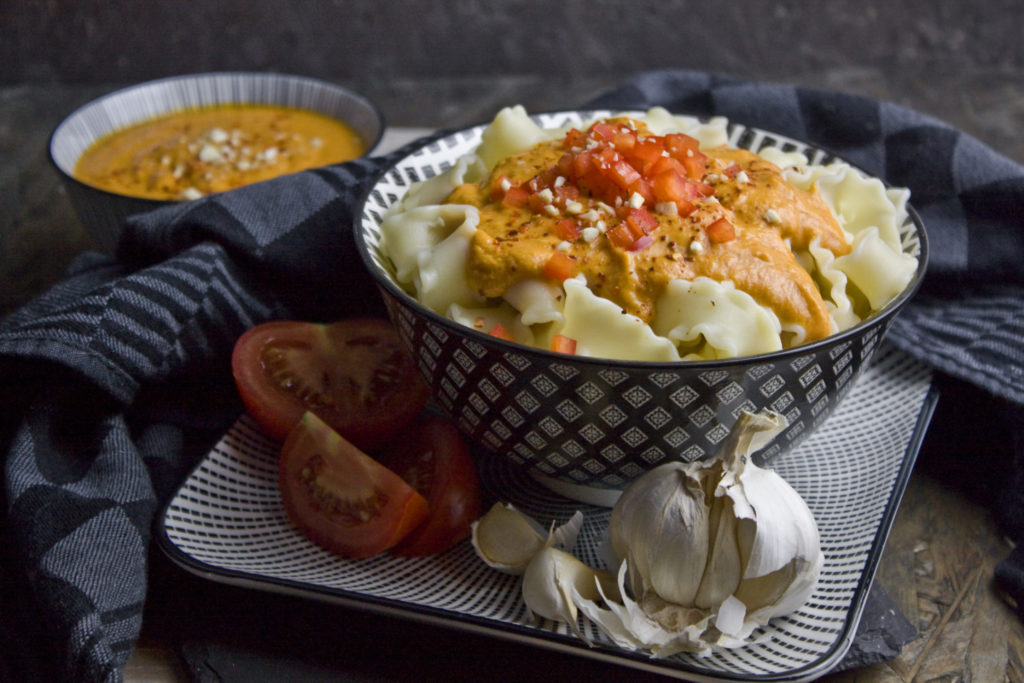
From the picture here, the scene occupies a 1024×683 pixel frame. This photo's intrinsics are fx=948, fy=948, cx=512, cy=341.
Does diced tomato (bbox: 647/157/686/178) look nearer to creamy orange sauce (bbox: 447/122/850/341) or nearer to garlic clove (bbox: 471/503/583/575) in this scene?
creamy orange sauce (bbox: 447/122/850/341)

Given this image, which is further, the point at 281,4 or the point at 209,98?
the point at 281,4

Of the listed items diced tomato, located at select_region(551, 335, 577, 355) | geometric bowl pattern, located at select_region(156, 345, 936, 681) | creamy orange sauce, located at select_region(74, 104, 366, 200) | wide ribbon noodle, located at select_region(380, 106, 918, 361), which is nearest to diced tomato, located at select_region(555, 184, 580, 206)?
wide ribbon noodle, located at select_region(380, 106, 918, 361)

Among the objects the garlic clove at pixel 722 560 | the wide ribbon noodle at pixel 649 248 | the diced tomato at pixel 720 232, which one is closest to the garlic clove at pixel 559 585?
the garlic clove at pixel 722 560

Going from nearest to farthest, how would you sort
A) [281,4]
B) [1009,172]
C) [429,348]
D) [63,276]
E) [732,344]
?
[732,344]
[429,348]
[1009,172]
[63,276]
[281,4]

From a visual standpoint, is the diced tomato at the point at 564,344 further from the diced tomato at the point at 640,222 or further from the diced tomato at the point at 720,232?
the diced tomato at the point at 720,232

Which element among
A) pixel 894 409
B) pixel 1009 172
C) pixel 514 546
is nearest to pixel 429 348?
pixel 514 546

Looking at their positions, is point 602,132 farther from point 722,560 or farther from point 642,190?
point 722,560

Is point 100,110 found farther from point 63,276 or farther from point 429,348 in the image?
point 429,348
